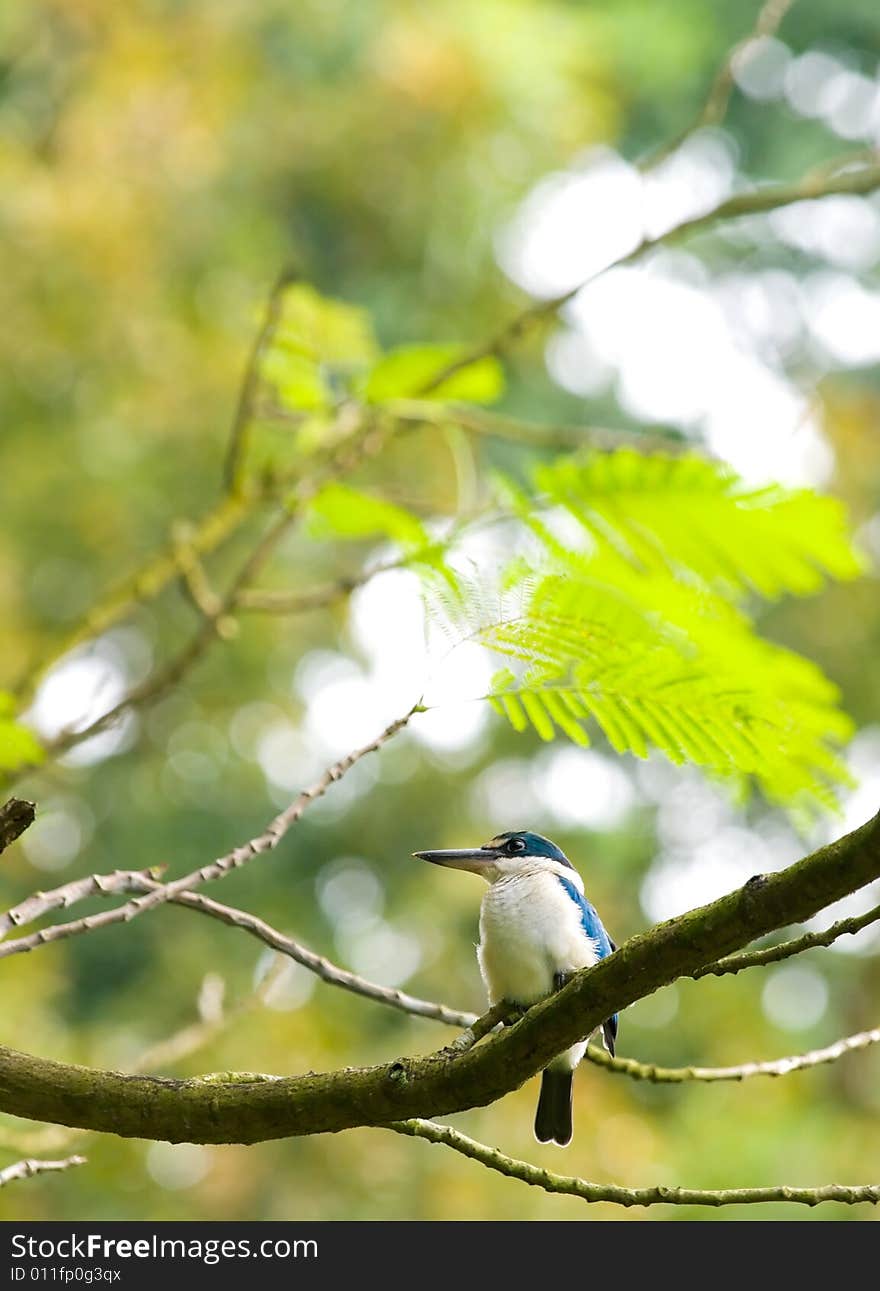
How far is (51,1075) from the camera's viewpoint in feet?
4.82

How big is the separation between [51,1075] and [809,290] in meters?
12.4

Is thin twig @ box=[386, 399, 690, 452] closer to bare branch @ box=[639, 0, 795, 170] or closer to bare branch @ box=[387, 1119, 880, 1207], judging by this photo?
bare branch @ box=[639, 0, 795, 170]

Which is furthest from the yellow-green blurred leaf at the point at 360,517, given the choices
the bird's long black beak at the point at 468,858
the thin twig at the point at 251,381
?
the bird's long black beak at the point at 468,858

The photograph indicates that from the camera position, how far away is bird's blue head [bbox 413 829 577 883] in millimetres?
2547

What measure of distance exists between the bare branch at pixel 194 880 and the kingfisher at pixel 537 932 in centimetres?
41

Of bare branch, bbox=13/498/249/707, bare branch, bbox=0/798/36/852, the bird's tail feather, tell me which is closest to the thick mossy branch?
bare branch, bbox=0/798/36/852

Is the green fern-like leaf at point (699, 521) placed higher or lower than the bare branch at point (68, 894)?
higher

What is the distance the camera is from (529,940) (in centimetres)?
220

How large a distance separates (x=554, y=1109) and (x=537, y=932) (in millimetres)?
614

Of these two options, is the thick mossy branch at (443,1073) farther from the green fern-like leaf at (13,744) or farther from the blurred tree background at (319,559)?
the blurred tree background at (319,559)

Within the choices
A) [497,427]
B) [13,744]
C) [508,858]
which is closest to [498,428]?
[497,427]

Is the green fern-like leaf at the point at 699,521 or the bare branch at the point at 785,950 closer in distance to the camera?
the bare branch at the point at 785,950

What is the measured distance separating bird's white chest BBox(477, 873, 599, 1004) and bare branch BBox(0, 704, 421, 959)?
18.8 inches

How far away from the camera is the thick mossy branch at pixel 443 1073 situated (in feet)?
3.99
